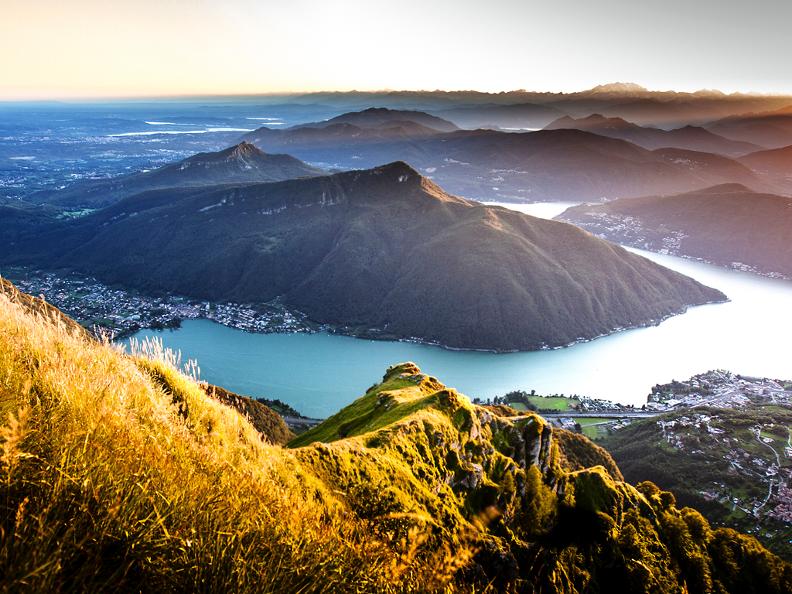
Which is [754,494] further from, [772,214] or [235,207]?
[772,214]

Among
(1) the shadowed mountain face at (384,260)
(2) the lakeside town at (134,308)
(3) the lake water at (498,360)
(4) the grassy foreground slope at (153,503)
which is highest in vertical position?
(4) the grassy foreground slope at (153,503)

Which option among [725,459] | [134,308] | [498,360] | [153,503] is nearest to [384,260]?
[498,360]

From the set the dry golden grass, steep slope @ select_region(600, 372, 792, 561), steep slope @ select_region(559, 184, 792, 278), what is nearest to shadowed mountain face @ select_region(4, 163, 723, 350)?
steep slope @ select_region(600, 372, 792, 561)

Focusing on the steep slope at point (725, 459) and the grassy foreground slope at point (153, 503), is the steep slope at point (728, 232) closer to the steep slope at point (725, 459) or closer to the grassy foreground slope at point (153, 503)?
the steep slope at point (725, 459)

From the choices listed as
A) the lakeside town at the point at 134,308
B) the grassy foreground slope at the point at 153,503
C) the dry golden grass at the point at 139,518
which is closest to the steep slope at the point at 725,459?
the grassy foreground slope at the point at 153,503

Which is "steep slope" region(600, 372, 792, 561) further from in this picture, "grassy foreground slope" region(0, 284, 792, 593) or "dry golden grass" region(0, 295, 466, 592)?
"dry golden grass" region(0, 295, 466, 592)

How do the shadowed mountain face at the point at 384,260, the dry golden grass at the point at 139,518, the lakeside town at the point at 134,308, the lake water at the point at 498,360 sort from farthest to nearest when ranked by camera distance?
the shadowed mountain face at the point at 384,260 < the lakeside town at the point at 134,308 < the lake water at the point at 498,360 < the dry golden grass at the point at 139,518

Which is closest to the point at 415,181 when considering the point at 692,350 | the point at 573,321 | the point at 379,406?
the point at 573,321
